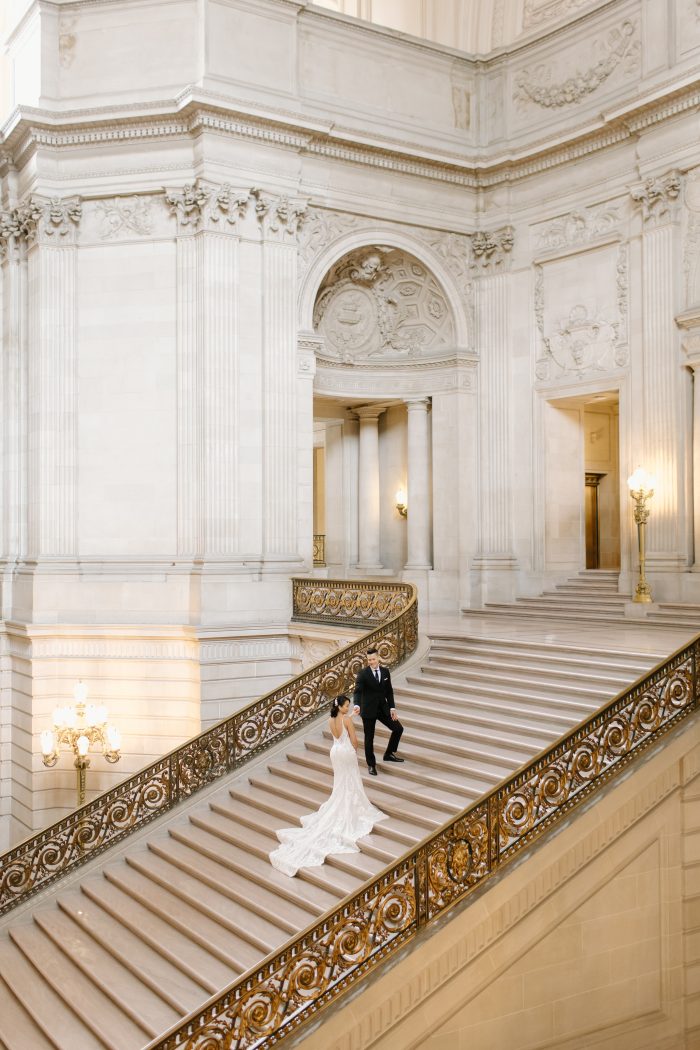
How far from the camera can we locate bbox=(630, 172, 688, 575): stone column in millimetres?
15086

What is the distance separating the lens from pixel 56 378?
16000 mm

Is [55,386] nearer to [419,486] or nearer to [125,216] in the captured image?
A: [125,216]

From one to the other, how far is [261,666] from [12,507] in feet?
16.4

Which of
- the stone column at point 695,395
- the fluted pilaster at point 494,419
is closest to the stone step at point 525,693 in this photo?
the stone column at point 695,395

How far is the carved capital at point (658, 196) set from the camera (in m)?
15.0

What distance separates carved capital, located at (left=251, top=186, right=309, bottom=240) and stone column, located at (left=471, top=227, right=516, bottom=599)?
11.6 ft

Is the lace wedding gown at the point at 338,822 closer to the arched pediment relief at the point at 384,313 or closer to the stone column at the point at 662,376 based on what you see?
the stone column at the point at 662,376

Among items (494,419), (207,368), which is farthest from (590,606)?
(207,368)

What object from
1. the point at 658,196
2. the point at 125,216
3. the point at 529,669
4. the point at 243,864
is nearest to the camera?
the point at 243,864

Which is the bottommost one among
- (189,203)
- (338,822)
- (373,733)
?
(338,822)

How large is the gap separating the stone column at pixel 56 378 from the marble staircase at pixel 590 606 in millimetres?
6858

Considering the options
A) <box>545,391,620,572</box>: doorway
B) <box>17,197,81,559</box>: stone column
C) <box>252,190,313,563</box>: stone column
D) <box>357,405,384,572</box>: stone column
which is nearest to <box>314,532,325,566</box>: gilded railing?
<box>357,405,384,572</box>: stone column

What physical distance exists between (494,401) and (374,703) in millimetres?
8844

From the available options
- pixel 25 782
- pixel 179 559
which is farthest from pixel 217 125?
pixel 25 782
